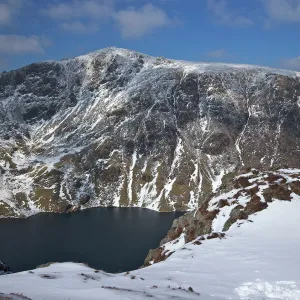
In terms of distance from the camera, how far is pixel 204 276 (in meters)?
34.9

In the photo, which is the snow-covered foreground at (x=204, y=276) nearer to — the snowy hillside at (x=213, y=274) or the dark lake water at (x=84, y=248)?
the snowy hillside at (x=213, y=274)

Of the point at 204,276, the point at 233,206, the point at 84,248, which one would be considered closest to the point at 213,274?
the point at 204,276

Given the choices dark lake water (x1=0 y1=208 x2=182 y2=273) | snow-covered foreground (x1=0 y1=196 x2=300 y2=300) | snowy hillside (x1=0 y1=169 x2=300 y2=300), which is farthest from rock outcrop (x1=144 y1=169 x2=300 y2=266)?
dark lake water (x1=0 y1=208 x2=182 y2=273)

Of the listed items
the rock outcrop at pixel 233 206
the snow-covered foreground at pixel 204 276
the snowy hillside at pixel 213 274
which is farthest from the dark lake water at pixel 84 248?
the snow-covered foreground at pixel 204 276

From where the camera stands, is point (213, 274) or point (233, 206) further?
point (233, 206)

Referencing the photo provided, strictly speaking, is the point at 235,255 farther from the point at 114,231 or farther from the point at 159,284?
the point at 114,231

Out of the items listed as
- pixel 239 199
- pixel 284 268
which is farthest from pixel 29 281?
pixel 239 199

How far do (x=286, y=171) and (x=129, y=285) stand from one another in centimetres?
6571

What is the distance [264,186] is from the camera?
235ft

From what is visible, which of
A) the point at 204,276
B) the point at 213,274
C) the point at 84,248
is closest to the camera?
the point at 204,276

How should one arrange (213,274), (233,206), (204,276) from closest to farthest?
1. (204,276)
2. (213,274)
3. (233,206)

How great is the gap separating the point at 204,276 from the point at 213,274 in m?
1.26

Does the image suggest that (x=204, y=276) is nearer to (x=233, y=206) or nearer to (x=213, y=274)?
(x=213, y=274)

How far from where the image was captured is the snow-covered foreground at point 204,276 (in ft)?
87.4
